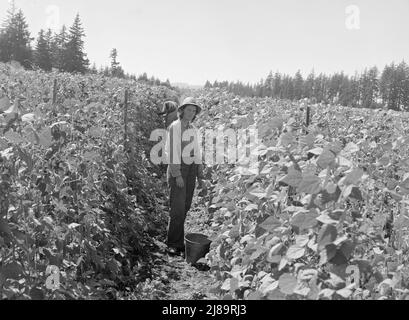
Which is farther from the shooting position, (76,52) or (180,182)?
(76,52)

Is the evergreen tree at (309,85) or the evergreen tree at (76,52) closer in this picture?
the evergreen tree at (76,52)

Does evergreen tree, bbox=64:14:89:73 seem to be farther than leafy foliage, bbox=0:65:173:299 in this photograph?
Yes

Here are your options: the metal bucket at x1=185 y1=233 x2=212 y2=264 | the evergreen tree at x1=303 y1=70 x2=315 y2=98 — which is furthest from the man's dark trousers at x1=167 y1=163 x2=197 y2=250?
the evergreen tree at x1=303 y1=70 x2=315 y2=98

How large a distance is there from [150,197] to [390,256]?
4956 millimetres

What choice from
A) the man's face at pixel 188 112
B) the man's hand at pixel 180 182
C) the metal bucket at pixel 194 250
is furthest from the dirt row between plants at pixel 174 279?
the man's face at pixel 188 112

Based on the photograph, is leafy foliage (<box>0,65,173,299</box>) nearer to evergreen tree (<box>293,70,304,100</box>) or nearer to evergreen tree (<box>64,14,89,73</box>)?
evergreen tree (<box>64,14,89,73</box>)

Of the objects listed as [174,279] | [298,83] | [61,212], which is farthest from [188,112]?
[298,83]

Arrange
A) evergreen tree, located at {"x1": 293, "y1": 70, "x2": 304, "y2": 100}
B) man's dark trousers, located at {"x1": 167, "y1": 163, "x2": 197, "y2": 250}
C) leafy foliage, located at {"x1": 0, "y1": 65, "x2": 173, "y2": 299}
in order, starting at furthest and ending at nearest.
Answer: evergreen tree, located at {"x1": 293, "y1": 70, "x2": 304, "y2": 100} < man's dark trousers, located at {"x1": 167, "y1": 163, "x2": 197, "y2": 250} < leafy foliage, located at {"x1": 0, "y1": 65, "x2": 173, "y2": 299}

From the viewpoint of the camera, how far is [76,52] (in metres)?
50.0

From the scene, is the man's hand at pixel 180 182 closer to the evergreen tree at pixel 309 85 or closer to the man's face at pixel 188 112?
the man's face at pixel 188 112

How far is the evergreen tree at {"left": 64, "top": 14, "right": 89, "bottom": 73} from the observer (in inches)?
1919

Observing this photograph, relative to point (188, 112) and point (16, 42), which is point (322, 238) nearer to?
point (188, 112)

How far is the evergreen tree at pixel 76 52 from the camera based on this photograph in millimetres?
48750
